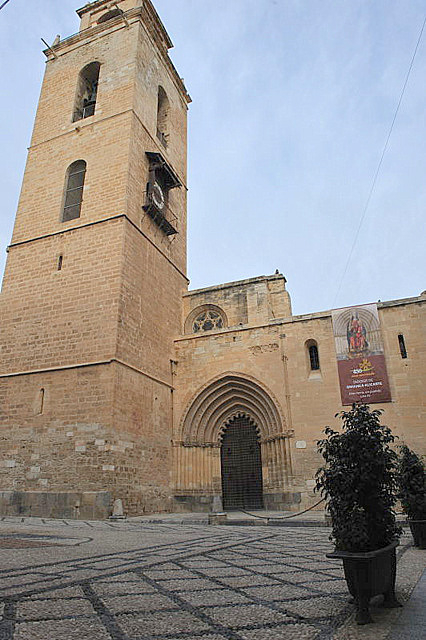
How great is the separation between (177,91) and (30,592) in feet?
71.3

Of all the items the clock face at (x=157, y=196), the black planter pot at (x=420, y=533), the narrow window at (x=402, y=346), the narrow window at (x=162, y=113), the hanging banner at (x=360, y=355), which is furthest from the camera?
the narrow window at (x=162, y=113)

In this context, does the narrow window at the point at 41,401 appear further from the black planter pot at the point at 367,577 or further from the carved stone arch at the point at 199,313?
the black planter pot at the point at 367,577

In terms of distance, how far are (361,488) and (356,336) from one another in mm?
10685

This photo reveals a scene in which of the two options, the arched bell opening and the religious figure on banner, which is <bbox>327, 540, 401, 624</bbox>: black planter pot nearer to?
the religious figure on banner

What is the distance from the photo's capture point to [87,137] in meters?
15.7

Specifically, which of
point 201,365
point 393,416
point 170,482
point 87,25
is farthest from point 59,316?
point 87,25

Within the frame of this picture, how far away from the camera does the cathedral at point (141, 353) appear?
11.4m

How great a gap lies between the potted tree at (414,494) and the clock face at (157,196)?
11619mm

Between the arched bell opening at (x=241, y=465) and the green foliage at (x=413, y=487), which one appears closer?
the green foliage at (x=413, y=487)

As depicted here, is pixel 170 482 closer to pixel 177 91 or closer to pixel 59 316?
pixel 59 316

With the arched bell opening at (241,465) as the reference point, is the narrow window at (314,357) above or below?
above

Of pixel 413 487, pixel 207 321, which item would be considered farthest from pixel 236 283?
pixel 413 487

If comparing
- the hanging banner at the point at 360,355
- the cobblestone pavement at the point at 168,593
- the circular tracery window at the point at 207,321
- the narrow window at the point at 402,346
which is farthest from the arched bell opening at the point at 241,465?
the cobblestone pavement at the point at 168,593

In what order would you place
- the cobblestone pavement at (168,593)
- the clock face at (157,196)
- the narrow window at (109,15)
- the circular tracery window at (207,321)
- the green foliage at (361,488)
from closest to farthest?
the cobblestone pavement at (168,593), the green foliage at (361,488), the clock face at (157,196), the circular tracery window at (207,321), the narrow window at (109,15)
